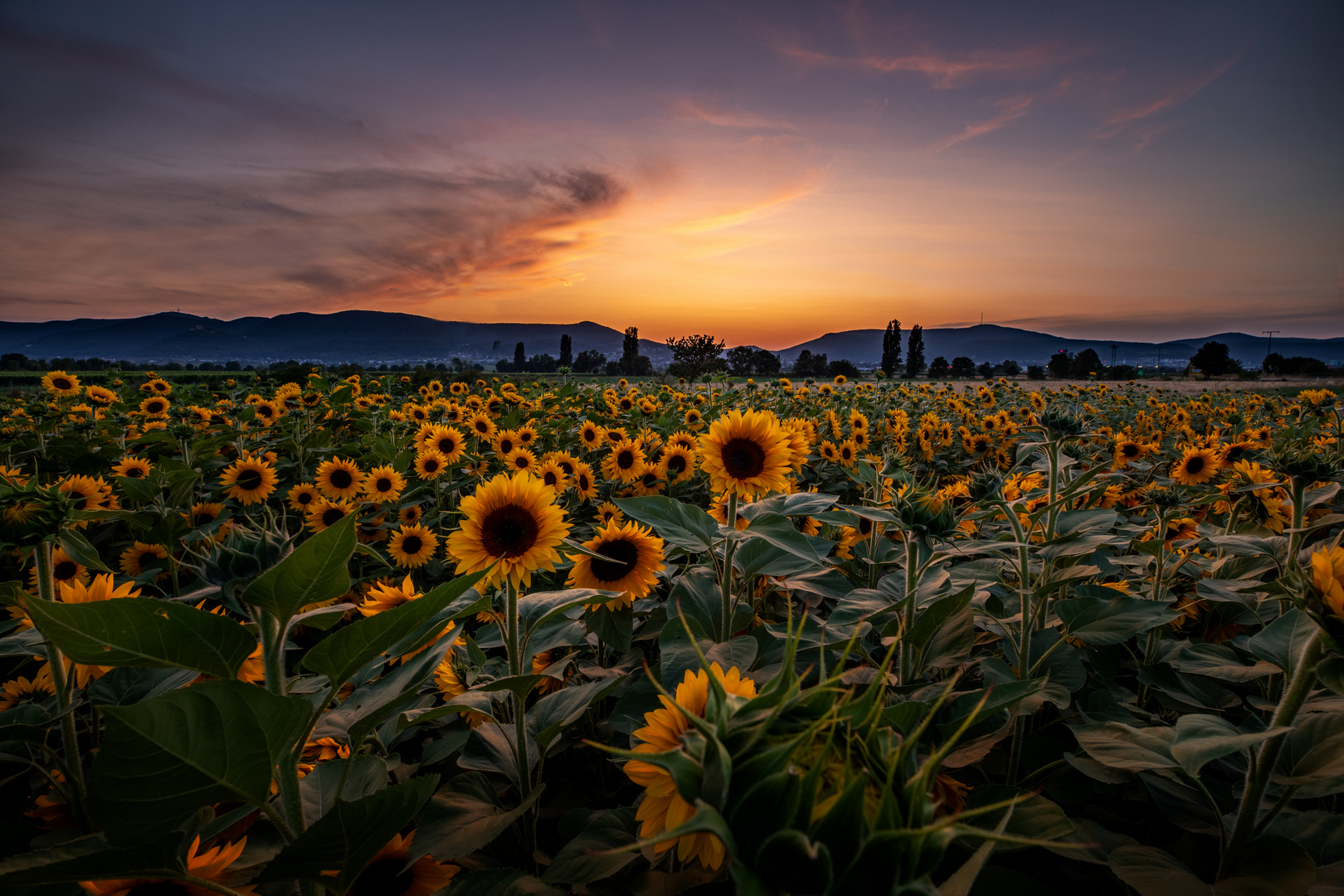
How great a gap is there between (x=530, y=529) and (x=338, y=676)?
3.03 feet

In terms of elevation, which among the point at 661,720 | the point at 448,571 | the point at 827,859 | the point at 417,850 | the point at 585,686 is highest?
the point at 827,859

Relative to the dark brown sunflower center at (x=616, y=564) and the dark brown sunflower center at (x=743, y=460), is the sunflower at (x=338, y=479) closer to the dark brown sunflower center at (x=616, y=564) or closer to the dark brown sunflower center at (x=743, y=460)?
the dark brown sunflower center at (x=616, y=564)

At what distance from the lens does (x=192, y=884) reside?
99cm

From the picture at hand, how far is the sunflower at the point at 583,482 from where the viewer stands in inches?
178

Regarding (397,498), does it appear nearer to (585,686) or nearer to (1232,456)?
(585,686)

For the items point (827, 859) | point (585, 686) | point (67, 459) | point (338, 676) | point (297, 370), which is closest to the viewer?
point (827, 859)

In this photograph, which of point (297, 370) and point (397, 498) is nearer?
point (397, 498)

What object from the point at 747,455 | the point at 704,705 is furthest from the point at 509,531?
the point at 747,455

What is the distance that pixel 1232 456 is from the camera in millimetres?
4199

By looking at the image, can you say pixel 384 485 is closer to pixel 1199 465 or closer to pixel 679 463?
pixel 679 463

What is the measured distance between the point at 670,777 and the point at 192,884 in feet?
3.08

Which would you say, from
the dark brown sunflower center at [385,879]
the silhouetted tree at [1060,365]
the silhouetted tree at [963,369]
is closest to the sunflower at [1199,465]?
the dark brown sunflower center at [385,879]

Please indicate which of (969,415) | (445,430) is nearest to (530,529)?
(445,430)

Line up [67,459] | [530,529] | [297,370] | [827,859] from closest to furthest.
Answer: [827,859] < [530,529] < [67,459] < [297,370]
